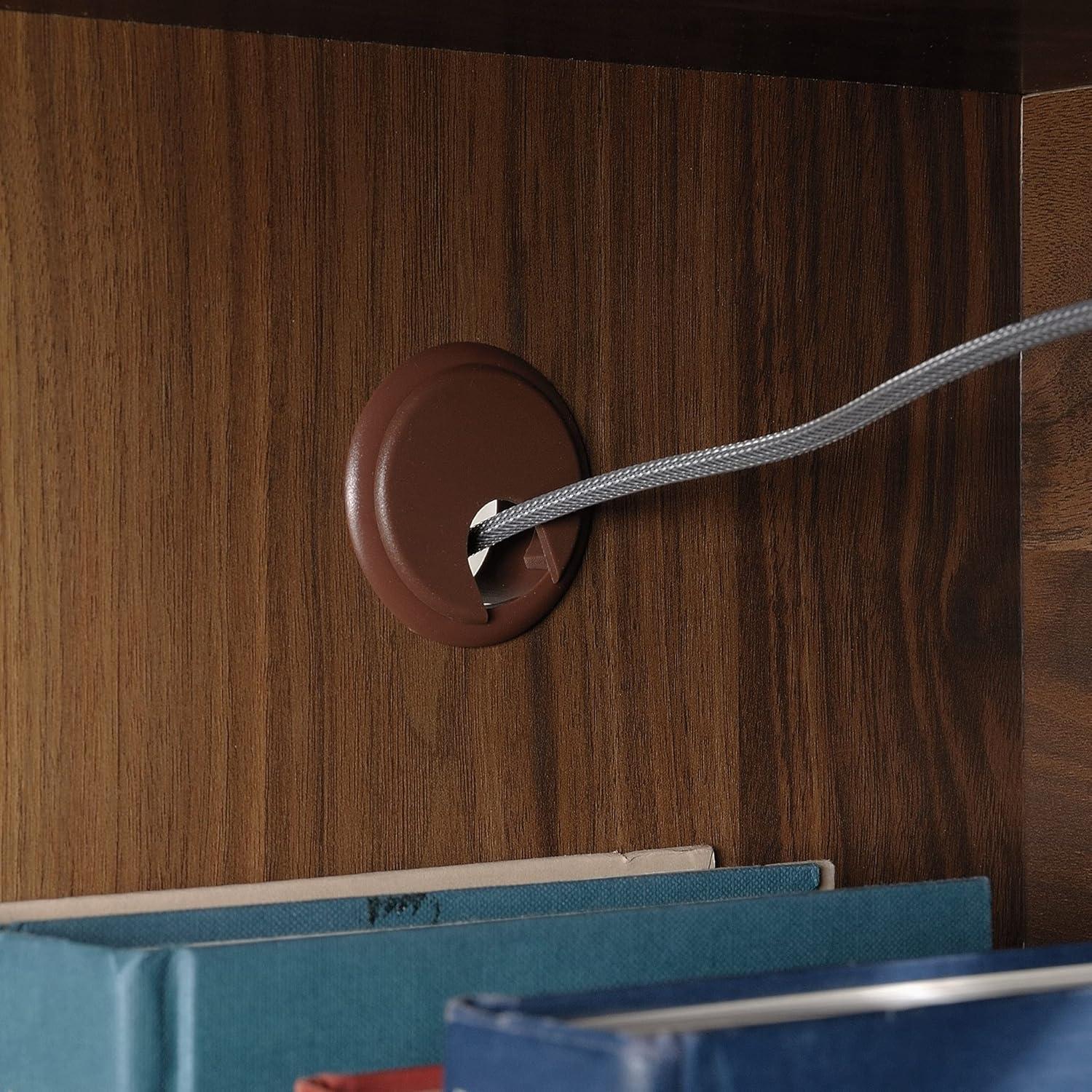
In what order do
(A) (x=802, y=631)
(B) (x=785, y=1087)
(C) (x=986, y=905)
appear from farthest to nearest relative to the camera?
(A) (x=802, y=631) < (C) (x=986, y=905) < (B) (x=785, y=1087)

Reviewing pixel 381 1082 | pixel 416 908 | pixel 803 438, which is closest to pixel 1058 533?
pixel 803 438

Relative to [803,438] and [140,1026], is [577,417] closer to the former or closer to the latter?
[803,438]

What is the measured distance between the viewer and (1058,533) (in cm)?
79

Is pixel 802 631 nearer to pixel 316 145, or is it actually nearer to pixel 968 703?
pixel 968 703

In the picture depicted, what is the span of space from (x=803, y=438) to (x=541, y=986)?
0.82 ft

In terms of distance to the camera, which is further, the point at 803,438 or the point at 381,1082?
the point at 803,438

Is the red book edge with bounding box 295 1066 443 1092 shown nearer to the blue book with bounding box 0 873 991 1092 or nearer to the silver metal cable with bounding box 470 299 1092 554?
the blue book with bounding box 0 873 991 1092

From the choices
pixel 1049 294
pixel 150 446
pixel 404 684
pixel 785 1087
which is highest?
pixel 1049 294

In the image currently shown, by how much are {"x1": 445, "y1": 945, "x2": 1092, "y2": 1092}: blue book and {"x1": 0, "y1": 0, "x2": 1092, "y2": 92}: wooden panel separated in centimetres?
44

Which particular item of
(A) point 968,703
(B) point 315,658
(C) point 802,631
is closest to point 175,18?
(B) point 315,658

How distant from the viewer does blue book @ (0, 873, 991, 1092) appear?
0.47 metres

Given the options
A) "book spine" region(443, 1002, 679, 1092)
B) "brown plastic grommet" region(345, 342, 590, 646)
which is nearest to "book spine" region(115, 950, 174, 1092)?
"book spine" region(443, 1002, 679, 1092)

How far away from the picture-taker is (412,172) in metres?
0.68

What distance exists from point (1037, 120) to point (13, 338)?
1.80 ft
